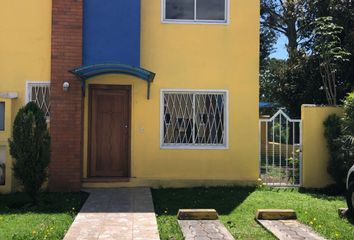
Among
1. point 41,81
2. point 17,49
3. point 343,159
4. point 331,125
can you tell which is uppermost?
point 17,49

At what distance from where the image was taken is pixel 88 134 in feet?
37.0

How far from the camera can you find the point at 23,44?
11062 millimetres

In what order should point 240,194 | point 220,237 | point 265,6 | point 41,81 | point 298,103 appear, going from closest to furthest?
point 220,237 → point 240,194 → point 41,81 → point 298,103 → point 265,6

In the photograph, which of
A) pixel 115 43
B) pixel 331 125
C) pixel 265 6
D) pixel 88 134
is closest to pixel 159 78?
pixel 115 43

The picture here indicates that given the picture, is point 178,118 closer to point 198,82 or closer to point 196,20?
point 198,82

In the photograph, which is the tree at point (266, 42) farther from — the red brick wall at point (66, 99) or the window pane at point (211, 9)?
the red brick wall at point (66, 99)

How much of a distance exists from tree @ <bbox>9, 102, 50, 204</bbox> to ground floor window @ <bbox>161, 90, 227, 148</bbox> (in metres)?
3.28

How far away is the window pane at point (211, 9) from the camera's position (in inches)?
457

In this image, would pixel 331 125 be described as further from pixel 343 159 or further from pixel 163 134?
pixel 163 134

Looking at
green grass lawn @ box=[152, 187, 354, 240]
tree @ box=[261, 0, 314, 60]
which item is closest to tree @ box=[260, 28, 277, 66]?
tree @ box=[261, 0, 314, 60]

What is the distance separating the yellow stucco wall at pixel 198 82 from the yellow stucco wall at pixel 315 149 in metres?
1.22

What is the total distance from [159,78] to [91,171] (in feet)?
8.85

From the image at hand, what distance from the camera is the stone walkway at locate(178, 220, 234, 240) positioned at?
6.82 metres

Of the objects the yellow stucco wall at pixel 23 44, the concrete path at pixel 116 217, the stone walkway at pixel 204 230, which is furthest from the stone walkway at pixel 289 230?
the yellow stucco wall at pixel 23 44
